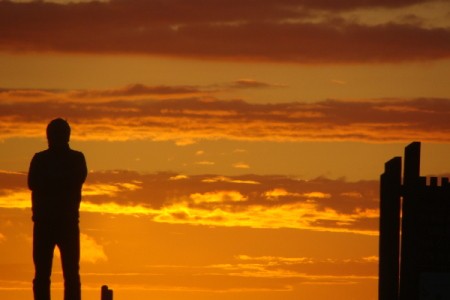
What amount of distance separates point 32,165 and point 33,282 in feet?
6.42

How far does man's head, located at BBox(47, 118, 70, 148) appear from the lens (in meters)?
19.7

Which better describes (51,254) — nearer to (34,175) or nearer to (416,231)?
(34,175)

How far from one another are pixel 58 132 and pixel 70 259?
2060 mm

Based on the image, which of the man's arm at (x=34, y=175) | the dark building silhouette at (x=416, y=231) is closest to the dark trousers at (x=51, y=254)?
the man's arm at (x=34, y=175)

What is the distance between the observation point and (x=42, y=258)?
66.7 ft

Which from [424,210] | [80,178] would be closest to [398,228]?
[424,210]

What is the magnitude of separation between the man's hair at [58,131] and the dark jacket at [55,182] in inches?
6.6

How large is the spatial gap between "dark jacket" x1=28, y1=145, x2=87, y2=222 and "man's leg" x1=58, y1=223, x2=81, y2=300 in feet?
0.81

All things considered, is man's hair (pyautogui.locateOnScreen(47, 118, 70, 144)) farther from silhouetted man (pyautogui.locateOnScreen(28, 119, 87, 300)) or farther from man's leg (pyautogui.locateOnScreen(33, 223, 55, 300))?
man's leg (pyautogui.locateOnScreen(33, 223, 55, 300))

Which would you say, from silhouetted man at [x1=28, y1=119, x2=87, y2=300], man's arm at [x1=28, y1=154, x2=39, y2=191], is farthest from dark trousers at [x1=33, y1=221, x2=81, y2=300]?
man's arm at [x1=28, y1=154, x2=39, y2=191]

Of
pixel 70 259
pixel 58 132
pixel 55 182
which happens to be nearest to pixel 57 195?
pixel 55 182

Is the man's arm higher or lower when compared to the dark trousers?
higher

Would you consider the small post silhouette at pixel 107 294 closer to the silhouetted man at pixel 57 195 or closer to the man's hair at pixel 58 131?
the silhouetted man at pixel 57 195

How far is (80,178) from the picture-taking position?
65.9 feet
